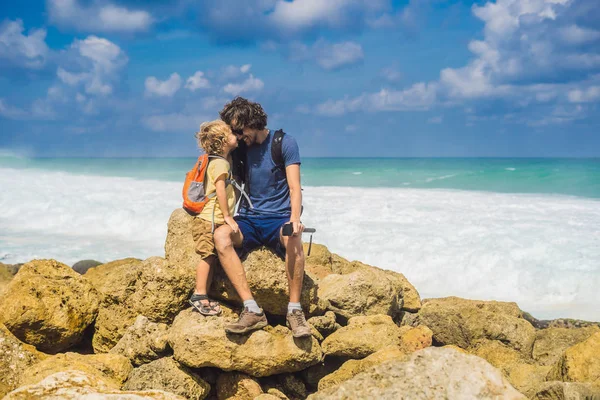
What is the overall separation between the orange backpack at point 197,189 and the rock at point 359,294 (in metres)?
1.60

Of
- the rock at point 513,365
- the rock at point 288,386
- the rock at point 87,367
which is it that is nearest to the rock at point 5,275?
the rock at point 87,367

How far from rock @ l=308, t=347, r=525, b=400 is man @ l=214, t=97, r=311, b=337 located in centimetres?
146

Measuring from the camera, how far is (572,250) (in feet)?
46.4

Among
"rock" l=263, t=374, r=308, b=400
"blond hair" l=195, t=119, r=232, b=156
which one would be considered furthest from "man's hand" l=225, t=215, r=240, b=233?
"rock" l=263, t=374, r=308, b=400

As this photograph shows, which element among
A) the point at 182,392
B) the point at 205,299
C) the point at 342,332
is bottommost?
the point at 182,392

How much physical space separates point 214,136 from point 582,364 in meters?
3.55

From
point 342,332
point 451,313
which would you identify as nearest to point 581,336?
point 451,313

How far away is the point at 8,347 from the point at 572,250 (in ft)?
42.1

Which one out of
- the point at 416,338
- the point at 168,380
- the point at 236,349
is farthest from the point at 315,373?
the point at 168,380

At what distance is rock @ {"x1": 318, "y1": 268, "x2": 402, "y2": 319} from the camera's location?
5.90 m

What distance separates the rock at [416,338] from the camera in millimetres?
5578

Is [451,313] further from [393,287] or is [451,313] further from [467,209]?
[467,209]

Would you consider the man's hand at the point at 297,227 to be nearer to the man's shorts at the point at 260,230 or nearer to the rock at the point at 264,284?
the man's shorts at the point at 260,230

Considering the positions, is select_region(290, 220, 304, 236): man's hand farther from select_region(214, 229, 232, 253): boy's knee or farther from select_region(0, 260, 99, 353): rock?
select_region(0, 260, 99, 353): rock
